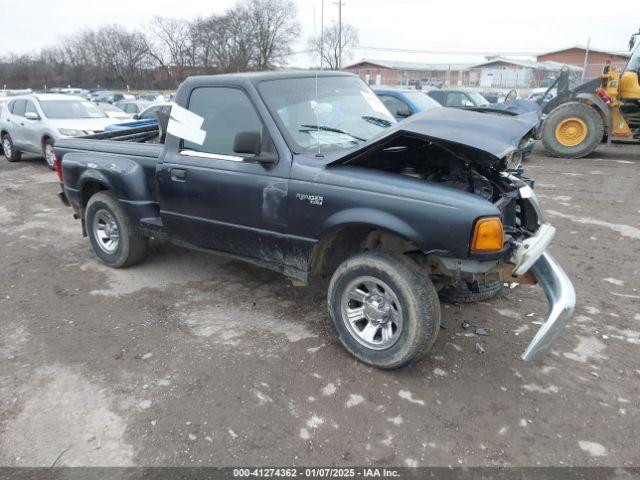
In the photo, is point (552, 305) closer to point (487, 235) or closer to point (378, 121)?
point (487, 235)

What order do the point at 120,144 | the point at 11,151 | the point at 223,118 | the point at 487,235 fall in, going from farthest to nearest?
the point at 11,151 < the point at 120,144 < the point at 223,118 < the point at 487,235

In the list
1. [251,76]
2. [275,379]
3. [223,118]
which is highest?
[251,76]

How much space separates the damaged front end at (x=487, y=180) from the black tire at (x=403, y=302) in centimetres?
19

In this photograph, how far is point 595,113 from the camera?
36.7ft

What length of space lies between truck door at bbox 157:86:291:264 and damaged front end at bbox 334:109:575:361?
65cm

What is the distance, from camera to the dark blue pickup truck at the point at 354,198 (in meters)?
2.96

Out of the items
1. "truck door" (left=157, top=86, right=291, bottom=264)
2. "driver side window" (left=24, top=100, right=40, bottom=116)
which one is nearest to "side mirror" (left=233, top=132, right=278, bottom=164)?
"truck door" (left=157, top=86, right=291, bottom=264)

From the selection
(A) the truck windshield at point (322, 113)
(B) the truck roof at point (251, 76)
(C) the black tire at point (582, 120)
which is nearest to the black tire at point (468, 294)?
(A) the truck windshield at point (322, 113)

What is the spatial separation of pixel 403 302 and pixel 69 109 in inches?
441

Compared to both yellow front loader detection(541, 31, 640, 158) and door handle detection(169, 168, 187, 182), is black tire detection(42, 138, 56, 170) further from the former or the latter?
yellow front loader detection(541, 31, 640, 158)

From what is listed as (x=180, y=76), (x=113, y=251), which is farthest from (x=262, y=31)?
(x=113, y=251)

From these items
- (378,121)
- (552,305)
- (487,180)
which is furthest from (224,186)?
(552,305)

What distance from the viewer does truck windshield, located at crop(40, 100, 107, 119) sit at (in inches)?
436

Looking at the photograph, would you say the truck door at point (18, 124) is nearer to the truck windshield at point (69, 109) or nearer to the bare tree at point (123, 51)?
the truck windshield at point (69, 109)
